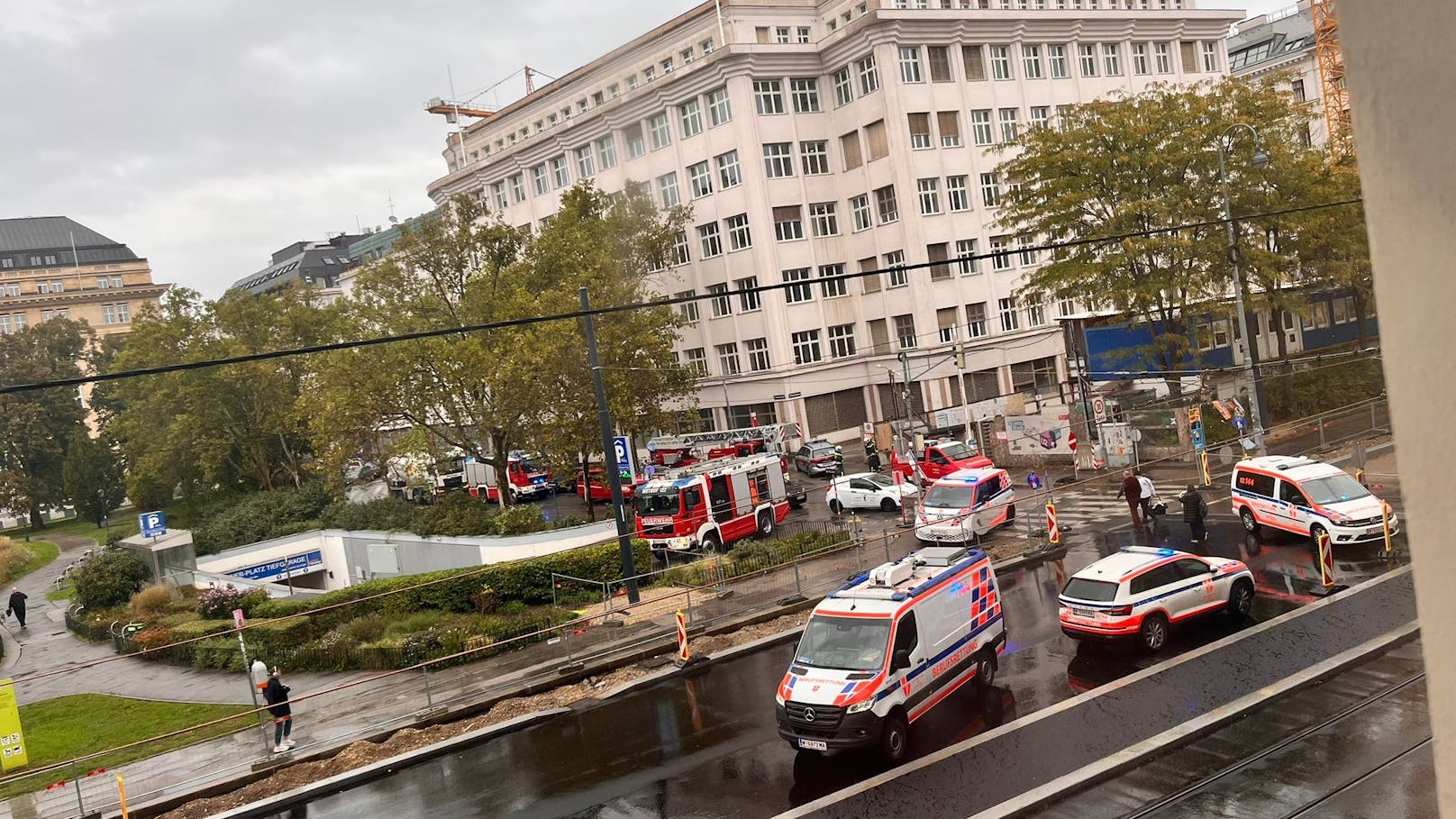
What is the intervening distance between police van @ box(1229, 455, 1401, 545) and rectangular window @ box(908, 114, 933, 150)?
35.5 meters

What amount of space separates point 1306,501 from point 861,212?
128 ft

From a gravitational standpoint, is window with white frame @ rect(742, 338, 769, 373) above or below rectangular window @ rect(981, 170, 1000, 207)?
below

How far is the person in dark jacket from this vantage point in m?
17.5

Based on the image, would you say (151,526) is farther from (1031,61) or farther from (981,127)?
(1031,61)

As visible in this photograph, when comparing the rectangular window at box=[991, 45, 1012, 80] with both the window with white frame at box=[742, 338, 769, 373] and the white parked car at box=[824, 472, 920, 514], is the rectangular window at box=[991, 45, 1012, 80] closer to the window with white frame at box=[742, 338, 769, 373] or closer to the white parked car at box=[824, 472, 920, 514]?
the window with white frame at box=[742, 338, 769, 373]

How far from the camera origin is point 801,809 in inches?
488

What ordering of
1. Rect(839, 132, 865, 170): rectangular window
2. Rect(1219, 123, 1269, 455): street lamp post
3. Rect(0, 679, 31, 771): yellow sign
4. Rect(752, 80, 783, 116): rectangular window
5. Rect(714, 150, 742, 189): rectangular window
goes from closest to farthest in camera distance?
Rect(0, 679, 31, 771): yellow sign < Rect(1219, 123, 1269, 455): street lamp post < Rect(752, 80, 783, 116): rectangular window < Rect(714, 150, 742, 189): rectangular window < Rect(839, 132, 865, 170): rectangular window

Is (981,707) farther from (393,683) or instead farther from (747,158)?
(747,158)

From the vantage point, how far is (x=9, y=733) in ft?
57.4

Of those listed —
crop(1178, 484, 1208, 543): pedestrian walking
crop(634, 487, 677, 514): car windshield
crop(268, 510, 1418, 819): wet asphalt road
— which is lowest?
crop(268, 510, 1418, 819): wet asphalt road

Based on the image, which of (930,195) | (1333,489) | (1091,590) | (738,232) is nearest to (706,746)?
(1091,590)

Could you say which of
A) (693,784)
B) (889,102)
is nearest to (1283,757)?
(693,784)

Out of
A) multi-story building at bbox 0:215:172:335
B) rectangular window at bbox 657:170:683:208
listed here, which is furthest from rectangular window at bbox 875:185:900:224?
multi-story building at bbox 0:215:172:335

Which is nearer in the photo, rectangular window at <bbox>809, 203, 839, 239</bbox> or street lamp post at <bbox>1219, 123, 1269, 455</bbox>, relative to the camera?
street lamp post at <bbox>1219, 123, 1269, 455</bbox>
